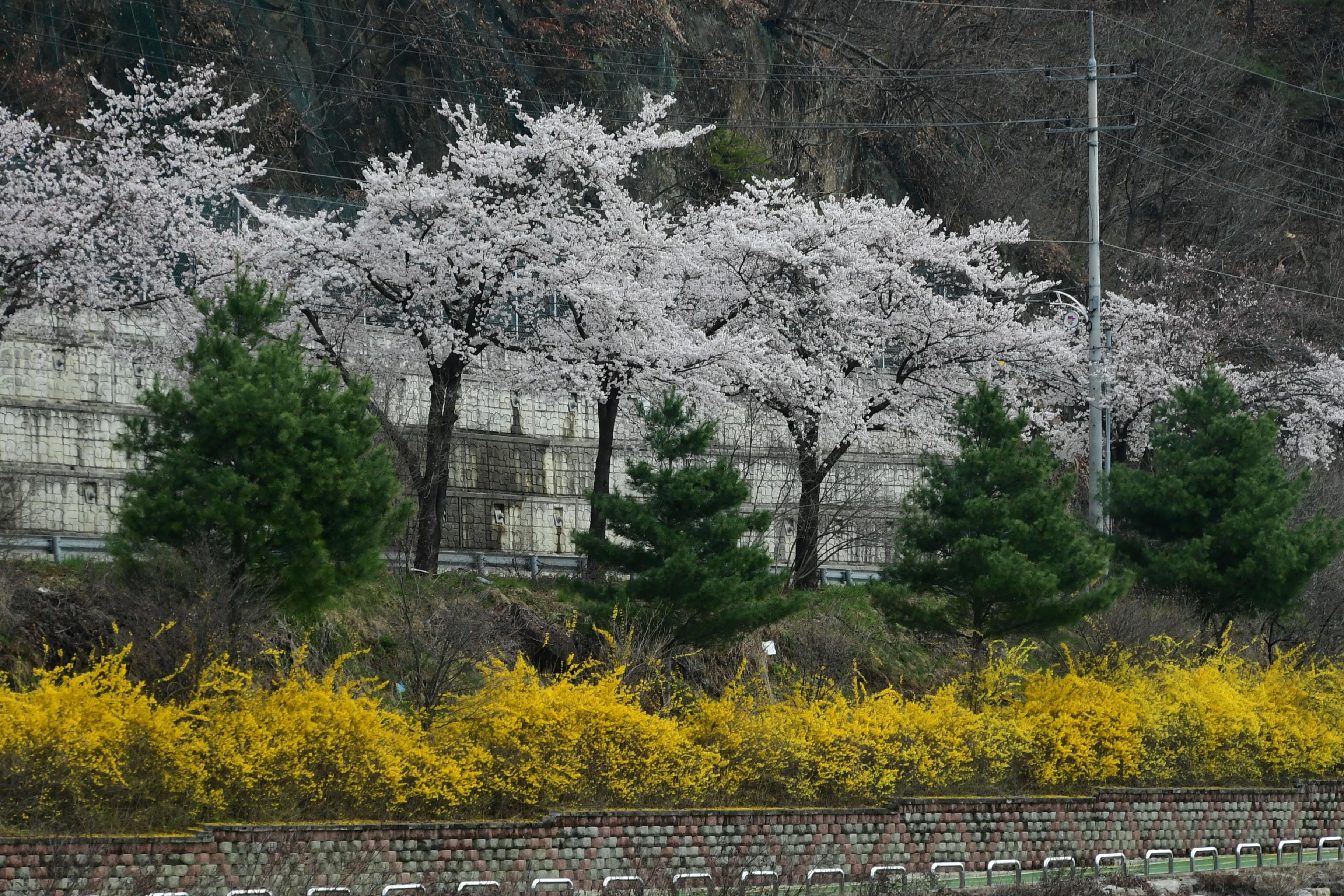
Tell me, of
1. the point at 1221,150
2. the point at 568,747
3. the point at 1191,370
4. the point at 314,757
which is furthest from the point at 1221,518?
the point at 1221,150

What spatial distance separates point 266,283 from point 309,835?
8.40 meters

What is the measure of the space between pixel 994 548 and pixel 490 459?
39.7ft

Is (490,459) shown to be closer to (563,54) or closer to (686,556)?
(686,556)

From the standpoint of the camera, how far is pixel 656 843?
19.9 metres

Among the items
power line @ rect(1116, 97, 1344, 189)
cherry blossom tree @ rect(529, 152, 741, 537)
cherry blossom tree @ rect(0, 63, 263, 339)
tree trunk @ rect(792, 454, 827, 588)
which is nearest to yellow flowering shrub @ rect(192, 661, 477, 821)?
cherry blossom tree @ rect(0, 63, 263, 339)

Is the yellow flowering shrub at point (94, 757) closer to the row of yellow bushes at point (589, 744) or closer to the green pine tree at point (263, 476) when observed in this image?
the row of yellow bushes at point (589, 744)

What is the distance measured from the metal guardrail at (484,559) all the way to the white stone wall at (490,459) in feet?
1.98

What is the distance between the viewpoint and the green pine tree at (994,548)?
26000 mm

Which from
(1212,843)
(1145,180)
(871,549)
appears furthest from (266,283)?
(1145,180)

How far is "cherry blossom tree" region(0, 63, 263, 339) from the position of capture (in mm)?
26016

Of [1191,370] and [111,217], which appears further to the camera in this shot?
[1191,370]

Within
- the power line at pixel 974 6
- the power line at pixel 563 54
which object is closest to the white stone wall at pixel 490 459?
the power line at pixel 563 54

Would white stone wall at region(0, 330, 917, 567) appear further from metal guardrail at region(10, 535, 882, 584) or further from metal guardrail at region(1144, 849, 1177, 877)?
metal guardrail at region(1144, 849, 1177, 877)

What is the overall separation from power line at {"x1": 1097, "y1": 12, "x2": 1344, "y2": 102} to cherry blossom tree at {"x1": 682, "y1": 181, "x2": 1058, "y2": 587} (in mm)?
32210
